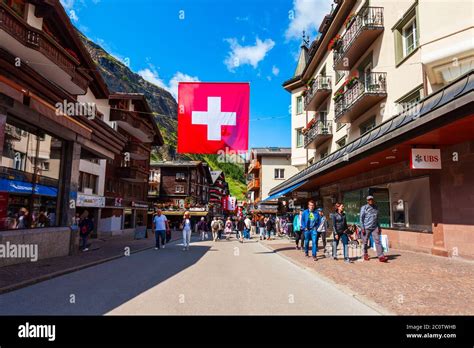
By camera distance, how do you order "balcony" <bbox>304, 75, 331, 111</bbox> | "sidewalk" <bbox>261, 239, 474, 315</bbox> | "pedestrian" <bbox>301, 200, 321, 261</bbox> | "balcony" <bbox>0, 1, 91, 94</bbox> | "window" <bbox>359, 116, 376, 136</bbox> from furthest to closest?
"balcony" <bbox>304, 75, 331, 111</bbox>
"window" <bbox>359, 116, 376, 136</bbox>
"balcony" <bbox>0, 1, 91, 94</bbox>
"pedestrian" <bbox>301, 200, 321, 261</bbox>
"sidewalk" <bbox>261, 239, 474, 315</bbox>

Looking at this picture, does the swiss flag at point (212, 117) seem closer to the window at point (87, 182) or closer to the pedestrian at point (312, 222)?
the pedestrian at point (312, 222)

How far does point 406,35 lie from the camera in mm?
15609

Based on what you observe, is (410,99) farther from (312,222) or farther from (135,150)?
(135,150)

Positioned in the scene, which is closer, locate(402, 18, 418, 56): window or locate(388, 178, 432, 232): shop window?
locate(388, 178, 432, 232): shop window

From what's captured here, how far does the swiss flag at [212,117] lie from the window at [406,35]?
9193 millimetres

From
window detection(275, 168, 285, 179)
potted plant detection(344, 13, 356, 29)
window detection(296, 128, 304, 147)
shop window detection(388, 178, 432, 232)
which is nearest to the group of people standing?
shop window detection(388, 178, 432, 232)

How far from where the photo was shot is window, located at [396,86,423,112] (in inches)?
554

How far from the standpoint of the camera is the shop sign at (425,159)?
10.7 metres

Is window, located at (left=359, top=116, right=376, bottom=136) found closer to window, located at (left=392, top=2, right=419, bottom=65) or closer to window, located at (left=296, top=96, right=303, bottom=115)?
window, located at (left=392, top=2, right=419, bottom=65)

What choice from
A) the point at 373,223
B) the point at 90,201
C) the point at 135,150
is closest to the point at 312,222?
the point at 373,223

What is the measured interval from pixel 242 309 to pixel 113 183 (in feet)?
89.2

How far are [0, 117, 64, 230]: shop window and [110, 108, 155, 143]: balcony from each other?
16.3 metres
